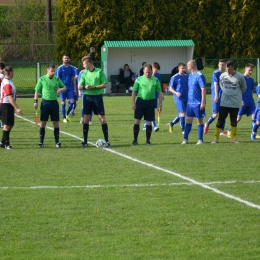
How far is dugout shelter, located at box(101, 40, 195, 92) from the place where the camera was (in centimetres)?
3988

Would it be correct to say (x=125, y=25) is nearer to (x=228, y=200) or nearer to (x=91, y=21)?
(x=91, y=21)

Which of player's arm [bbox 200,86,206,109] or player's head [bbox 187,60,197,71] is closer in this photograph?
player's arm [bbox 200,86,206,109]

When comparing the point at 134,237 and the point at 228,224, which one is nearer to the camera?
the point at 134,237

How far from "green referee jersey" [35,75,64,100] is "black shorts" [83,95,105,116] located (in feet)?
2.16

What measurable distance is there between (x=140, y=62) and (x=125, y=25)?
380 centimetres

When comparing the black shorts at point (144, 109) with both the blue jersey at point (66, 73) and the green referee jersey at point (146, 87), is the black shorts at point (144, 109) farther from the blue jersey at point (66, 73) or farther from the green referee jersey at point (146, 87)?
the blue jersey at point (66, 73)

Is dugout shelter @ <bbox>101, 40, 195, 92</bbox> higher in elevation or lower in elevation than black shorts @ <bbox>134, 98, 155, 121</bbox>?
higher

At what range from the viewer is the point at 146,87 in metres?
15.8

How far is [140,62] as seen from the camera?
4091cm

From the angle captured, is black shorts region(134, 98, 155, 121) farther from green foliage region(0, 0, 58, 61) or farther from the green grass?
green foliage region(0, 0, 58, 61)

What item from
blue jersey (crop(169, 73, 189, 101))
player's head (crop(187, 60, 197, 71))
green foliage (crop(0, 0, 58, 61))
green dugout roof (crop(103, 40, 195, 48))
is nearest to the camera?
player's head (crop(187, 60, 197, 71))

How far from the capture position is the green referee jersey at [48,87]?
15.6 metres

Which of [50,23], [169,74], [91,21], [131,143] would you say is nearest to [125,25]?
[91,21]

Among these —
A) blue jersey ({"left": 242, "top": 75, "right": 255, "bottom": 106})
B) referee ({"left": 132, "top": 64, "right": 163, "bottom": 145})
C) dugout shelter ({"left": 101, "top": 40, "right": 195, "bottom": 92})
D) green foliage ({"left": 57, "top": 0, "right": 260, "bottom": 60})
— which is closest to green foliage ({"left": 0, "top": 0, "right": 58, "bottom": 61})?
green foliage ({"left": 57, "top": 0, "right": 260, "bottom": 60})
